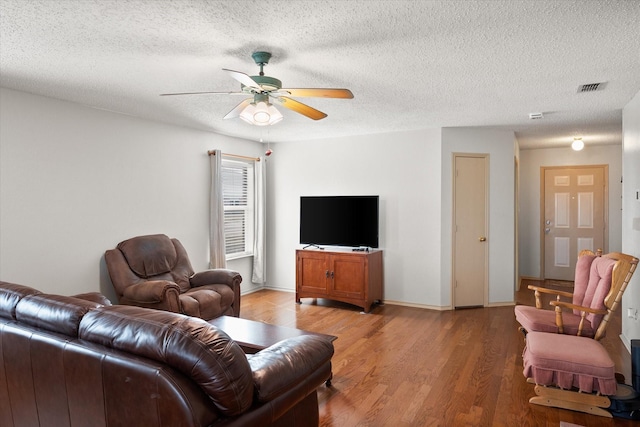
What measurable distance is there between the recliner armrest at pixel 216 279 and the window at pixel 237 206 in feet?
4.51

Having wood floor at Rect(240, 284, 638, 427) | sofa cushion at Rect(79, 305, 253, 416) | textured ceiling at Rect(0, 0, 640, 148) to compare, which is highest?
textured ceiling at Rect(0, 0, 640, 148)

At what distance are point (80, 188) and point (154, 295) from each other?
1394 millimetres

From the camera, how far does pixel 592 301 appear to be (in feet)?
10.7

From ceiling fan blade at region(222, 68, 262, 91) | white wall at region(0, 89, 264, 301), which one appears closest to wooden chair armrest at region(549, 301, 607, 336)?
ceiling fan blade at region(222, 68, 262, 91)

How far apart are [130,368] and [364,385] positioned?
209cm

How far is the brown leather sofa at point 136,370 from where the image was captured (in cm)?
144

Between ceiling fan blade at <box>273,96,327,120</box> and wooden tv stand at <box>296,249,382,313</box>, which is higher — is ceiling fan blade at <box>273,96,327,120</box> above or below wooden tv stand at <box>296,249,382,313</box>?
above

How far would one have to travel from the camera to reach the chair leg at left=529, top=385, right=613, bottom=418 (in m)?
2.69

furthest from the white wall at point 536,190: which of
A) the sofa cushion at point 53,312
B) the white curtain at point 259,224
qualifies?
the sofa cushion at point 53,312

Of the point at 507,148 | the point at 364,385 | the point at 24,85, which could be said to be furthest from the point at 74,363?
the point at 507,148

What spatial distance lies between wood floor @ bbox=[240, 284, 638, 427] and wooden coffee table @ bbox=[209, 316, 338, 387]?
0.38 meters

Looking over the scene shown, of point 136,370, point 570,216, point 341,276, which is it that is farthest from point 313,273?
point 570,216

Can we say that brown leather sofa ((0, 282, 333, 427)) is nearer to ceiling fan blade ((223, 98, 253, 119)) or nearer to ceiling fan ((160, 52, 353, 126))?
ceiling fan ((160, 52, 353, 126))

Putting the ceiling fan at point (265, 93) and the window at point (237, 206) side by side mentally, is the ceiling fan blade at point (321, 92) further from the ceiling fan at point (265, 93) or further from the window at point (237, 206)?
the window at point (237, 206)
